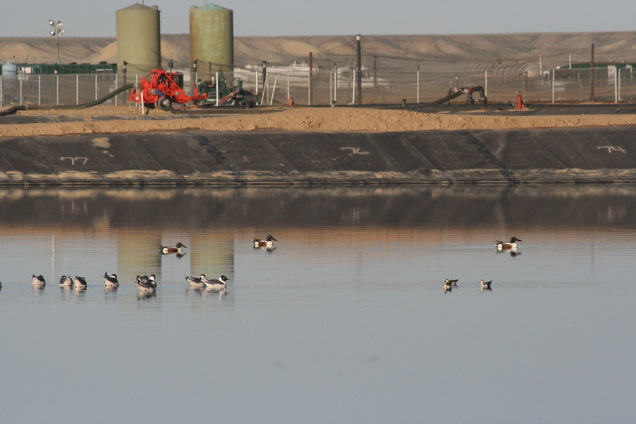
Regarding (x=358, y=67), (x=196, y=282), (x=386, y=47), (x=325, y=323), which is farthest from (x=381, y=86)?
(x=386, y=47)

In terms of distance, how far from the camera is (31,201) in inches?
1126

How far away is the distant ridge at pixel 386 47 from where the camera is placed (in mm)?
171625

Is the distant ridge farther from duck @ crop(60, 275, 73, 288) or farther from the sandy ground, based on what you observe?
duck @ crop(60, 275, 73, 288)

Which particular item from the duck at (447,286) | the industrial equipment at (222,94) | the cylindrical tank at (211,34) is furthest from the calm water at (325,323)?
the cylindrical tank at (211,34)

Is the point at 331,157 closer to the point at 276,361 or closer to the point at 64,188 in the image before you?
the point at 64,188

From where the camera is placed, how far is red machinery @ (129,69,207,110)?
52.1 meters

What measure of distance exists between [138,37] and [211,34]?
4.46 m

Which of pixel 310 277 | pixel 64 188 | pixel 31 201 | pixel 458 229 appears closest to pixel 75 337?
pixel 310 277

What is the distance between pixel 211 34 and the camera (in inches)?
2552

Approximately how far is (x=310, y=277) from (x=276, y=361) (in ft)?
17.1

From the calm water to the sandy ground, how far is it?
643 inches

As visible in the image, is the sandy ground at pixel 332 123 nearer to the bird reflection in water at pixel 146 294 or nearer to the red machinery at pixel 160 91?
the red machinery at pixel 160 91

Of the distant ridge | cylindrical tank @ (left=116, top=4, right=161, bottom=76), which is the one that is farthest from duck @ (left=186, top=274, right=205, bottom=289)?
the distant ridge

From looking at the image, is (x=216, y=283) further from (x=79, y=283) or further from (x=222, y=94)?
(x=222, y=94)
